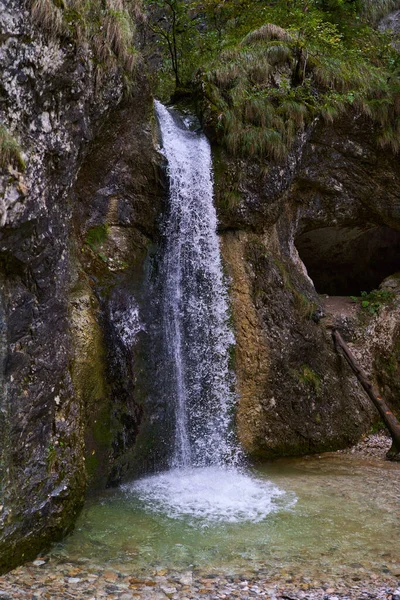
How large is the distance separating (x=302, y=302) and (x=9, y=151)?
5596 millimetres

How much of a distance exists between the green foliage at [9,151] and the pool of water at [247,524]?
11.3 feet

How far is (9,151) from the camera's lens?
4.73 m

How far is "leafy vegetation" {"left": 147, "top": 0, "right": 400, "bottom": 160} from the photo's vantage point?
29.1 feet

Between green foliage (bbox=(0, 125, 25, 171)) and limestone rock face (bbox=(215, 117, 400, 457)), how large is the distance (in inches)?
164

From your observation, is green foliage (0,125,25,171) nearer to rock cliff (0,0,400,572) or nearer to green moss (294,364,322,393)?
rock cliff (0,0,400,572)

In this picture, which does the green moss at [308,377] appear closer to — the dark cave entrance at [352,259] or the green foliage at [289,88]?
the green foliage at [289,88]

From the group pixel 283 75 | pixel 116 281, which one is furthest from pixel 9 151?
pixel 283 75

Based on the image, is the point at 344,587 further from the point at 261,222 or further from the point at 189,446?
the point at 261,222

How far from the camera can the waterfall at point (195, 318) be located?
7695 millimetres

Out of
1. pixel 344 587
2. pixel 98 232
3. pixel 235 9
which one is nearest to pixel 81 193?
pixel 98 232

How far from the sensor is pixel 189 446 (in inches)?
299

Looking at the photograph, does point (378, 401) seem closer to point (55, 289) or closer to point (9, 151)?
point (55, 289)

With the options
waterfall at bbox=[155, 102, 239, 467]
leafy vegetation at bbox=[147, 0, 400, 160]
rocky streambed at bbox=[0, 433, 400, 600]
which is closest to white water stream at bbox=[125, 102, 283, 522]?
waterfall at bbox=[155, 102, 239, 467]

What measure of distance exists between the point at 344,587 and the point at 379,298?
7.10m
